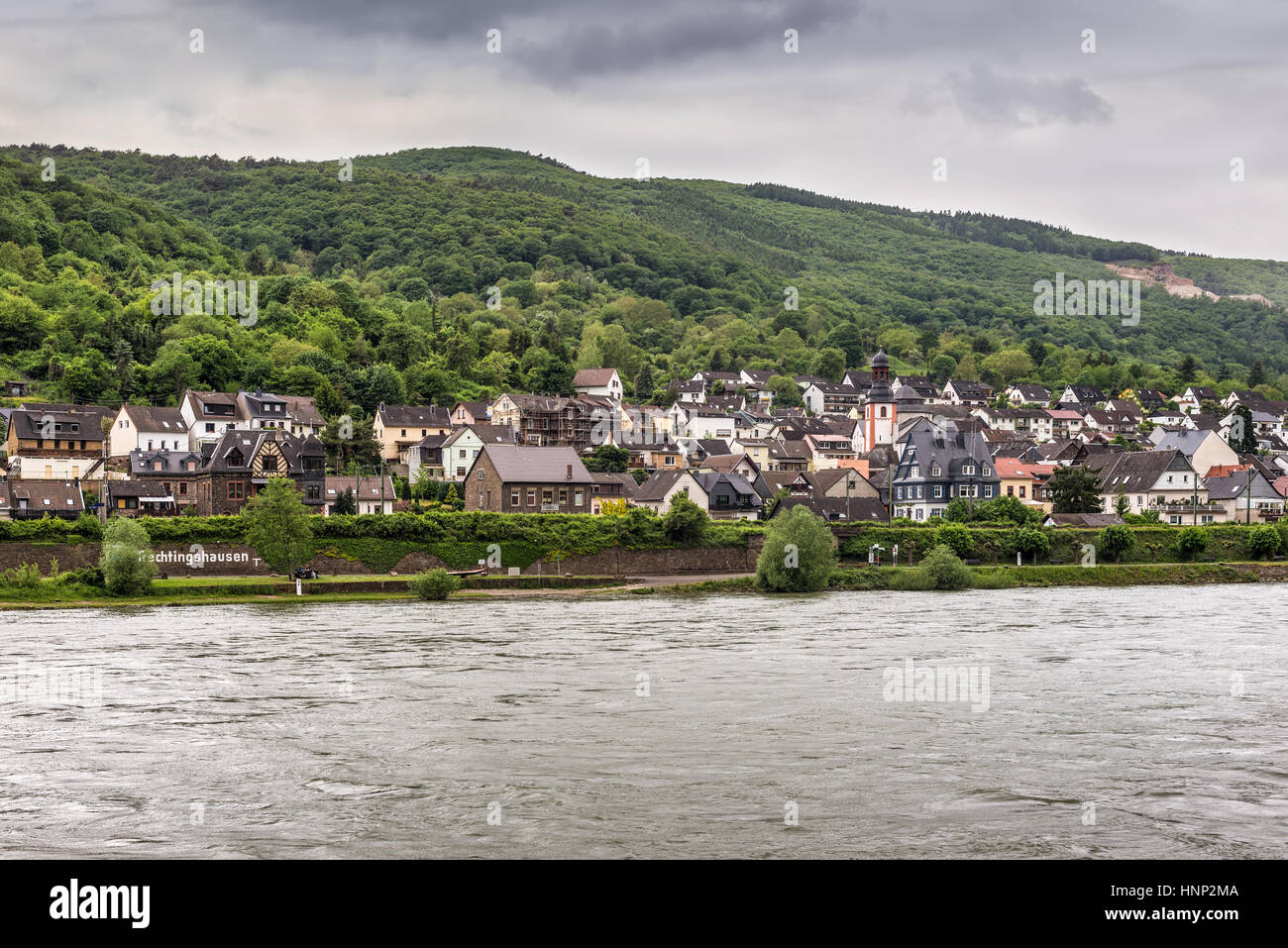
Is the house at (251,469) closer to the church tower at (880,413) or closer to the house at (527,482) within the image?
the house at (527,482)

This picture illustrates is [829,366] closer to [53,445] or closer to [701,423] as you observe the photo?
[701,423]

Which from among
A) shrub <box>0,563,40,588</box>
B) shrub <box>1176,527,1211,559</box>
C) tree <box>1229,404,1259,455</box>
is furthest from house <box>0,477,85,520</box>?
tree <box>1229,404,1259,455</box>

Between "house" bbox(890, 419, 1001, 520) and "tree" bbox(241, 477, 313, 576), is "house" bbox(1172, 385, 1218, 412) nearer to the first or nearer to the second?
"house" bbox(890, 419, 1001, 520)

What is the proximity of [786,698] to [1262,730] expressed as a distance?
9.74 meters

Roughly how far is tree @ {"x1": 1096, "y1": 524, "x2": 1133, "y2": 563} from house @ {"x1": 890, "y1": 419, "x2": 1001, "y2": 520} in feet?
64.5

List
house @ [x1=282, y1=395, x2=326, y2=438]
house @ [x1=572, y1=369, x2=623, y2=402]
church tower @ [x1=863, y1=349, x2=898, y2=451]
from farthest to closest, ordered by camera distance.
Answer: house @ [x1=572, y1=369, x2=623, y2=402]
church tower @ [x1=863, y1=349, x2=898, y2=451]
house @ [x1=282, y1=395, x2=326, y2=438]

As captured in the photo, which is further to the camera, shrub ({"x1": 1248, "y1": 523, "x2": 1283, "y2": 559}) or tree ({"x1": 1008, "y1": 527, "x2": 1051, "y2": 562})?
shrub ({"x1": 1248, "y1": 523, "x2": 1283, "y2": 559})

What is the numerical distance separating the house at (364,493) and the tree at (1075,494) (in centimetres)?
4910

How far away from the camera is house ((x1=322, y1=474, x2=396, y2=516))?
91975mm

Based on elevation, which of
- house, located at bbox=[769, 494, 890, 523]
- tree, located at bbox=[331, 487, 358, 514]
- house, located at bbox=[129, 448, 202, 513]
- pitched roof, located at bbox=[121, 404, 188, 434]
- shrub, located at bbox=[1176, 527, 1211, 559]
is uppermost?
pitched roof, located at bbox=[121, 404, 188, 434]

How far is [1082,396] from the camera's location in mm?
178375

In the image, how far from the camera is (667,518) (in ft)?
254

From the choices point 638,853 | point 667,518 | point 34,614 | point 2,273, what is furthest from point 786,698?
point 2,273
